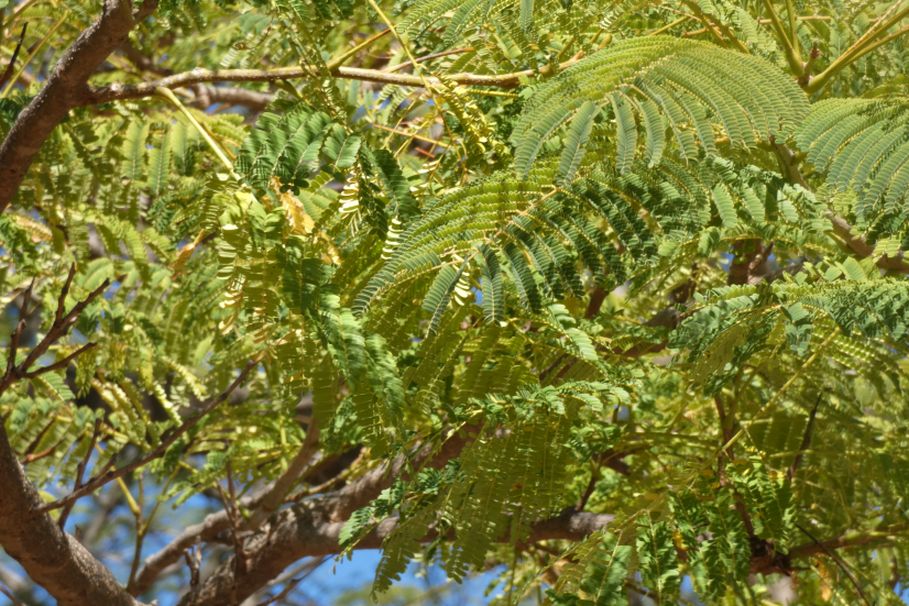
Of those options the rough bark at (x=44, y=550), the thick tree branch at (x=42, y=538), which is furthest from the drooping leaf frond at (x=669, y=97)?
the rough bark at (x=44, y=550)

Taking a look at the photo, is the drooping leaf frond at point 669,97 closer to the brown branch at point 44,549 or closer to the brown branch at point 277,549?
the brown branch at point 44,549

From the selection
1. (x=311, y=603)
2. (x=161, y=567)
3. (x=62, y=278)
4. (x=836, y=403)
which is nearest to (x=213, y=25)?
(x=62, y=278)

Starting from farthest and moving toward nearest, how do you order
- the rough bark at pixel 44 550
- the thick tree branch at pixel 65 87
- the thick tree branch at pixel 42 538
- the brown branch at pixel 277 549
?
the brown branch at pixel 277 549 → the rough bark at pixel 44 550 → the thick tree branch at pixel 42 538 → the thick tree branch at pixel 65 87

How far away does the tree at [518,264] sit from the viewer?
161cm

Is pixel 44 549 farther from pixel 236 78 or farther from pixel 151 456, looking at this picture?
pixel 236 78

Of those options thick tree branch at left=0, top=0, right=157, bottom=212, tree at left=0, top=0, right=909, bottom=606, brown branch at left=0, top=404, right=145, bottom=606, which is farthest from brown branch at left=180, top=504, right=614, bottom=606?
thick tree branch at left=0, top=0, right=157, bottom=212

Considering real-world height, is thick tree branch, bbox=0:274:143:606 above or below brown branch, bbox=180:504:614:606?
above

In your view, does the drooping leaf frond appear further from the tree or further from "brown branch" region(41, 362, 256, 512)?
"brown branch" region(41, 362, 256, 512)

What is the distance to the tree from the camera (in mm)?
1607

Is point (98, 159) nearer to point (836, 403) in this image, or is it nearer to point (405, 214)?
point (405, 214)

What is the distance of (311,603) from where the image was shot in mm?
6156

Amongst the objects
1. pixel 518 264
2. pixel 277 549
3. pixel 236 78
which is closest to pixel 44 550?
pixel 277 549

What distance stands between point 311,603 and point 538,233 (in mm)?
4914

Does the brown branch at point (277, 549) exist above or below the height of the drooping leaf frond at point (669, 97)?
below
